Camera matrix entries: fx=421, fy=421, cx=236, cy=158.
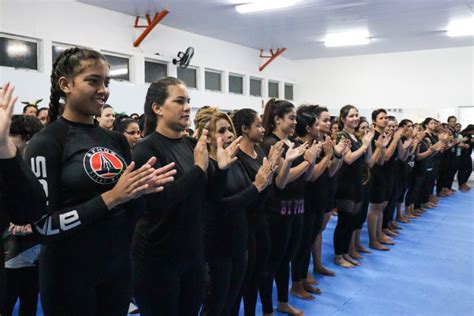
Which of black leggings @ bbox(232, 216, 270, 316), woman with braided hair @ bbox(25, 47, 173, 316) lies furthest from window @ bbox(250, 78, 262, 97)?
woman with braided hair @ bbox(25, 47, 173, 316)

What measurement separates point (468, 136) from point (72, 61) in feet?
33.1

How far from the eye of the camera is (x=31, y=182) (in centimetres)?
130

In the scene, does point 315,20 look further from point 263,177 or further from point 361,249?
point 263,177

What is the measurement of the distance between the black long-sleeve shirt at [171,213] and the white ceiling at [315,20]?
6441 mm

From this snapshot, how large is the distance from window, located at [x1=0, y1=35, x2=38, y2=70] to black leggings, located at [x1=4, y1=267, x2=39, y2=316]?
5.14 meters

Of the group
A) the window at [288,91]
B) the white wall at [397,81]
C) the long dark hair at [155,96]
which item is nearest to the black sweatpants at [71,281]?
the long dark hair at [155,96]

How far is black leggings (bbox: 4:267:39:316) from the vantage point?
248 cm

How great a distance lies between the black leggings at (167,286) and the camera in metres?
1.78

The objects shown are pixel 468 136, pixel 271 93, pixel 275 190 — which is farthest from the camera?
pixel 271 93

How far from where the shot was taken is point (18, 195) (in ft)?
4.22

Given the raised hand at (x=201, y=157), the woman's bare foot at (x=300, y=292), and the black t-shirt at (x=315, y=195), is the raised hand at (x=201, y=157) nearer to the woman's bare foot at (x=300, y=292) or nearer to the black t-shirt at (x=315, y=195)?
the black t-shirt at (x=315, y=195)

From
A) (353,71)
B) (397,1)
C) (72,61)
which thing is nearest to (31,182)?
(72,61)

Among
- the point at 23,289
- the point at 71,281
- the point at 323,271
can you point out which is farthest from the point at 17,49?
the point at 71,281

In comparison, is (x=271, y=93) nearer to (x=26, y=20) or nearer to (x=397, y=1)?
(x=397, y=1)
